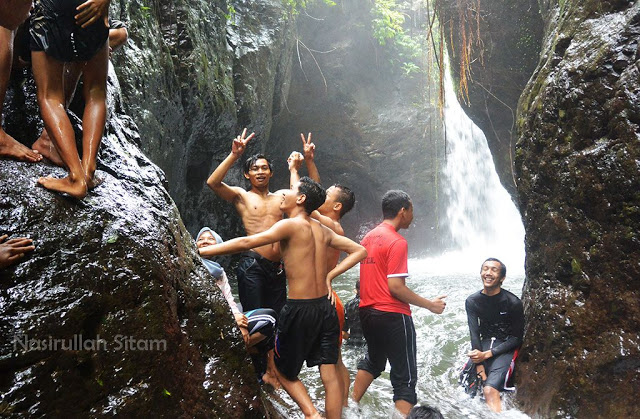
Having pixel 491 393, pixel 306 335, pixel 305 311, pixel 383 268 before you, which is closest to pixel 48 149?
pixel 305 311

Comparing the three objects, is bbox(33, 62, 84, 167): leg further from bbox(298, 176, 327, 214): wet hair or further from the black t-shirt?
the black t-shirt

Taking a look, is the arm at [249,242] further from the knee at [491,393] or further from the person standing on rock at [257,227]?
the knee at [491,393]

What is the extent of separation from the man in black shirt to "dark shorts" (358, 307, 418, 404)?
0.95m

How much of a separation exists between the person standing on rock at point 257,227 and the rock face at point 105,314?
1.74 metres

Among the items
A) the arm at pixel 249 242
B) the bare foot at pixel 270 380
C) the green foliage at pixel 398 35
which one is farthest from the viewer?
the green foliage at pixel 398 35

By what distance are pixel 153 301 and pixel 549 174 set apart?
12.6ft

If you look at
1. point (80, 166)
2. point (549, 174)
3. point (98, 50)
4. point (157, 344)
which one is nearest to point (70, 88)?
point (98, 50)

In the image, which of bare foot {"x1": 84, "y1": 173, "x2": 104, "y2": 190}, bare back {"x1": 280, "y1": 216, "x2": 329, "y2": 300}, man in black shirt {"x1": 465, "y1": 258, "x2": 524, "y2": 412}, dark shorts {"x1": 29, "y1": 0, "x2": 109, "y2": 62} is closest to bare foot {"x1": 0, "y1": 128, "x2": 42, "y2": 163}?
bare foot {"x1": 84, "y1": 173, "x2": 104, "y2": 190}

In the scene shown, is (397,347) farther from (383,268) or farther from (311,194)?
(311,194)

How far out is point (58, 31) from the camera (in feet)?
9.23

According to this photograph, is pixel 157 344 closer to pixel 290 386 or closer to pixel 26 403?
pixel 26 403

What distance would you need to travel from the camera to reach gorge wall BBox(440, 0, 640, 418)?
161 inches

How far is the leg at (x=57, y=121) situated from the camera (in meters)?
2.66

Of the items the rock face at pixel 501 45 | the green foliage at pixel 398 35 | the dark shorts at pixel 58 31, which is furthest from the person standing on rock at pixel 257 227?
the green foliage at pixel 398 35
